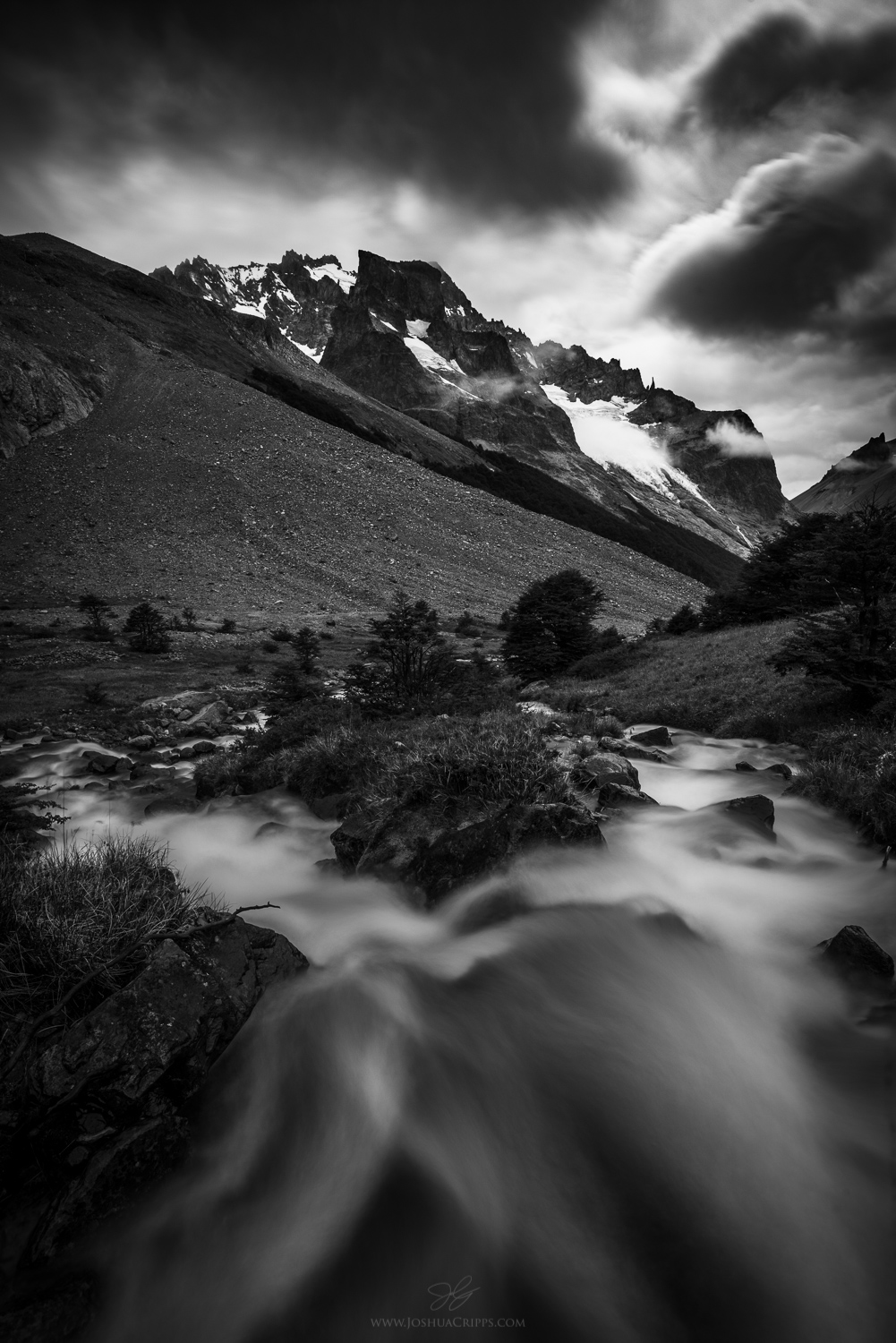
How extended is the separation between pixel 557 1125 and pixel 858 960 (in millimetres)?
2698

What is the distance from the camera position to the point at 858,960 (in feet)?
14.1

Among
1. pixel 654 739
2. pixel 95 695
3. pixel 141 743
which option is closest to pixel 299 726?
pixel 141 743

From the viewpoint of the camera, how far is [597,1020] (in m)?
4.29

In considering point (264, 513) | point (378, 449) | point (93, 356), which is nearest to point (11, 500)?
point (264, 513)

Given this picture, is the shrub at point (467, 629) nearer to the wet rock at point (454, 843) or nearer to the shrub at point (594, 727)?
the shrub at point (594, 727)

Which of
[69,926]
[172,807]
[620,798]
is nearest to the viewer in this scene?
[69,926]

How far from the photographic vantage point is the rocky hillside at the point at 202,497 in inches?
1775

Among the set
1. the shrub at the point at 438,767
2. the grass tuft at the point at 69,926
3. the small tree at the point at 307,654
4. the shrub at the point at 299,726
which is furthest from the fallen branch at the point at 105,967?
the small tree at the point at 307,654

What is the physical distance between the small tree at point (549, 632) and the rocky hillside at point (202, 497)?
77.1 ft

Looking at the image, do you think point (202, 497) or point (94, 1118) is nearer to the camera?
point (94, 1118)

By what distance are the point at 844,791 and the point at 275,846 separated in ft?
23.9

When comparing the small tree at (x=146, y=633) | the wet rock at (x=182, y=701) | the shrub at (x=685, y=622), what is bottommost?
the small tree at (x=146, y=633)

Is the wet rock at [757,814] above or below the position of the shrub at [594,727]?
above

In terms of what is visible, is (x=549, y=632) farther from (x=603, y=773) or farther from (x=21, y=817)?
(x=21, y=817)
